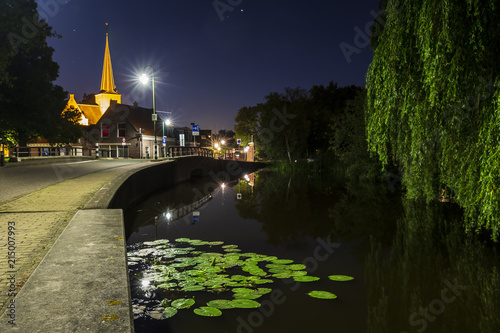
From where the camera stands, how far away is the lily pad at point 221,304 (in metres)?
5.30

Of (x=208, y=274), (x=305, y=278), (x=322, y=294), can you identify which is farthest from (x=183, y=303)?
(x=305, y=278)

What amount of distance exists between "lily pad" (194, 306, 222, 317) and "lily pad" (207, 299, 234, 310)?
0.11 metres

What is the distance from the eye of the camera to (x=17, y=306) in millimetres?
2809

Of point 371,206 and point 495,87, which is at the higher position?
point 495,87

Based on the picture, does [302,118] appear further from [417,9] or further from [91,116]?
[91,116]

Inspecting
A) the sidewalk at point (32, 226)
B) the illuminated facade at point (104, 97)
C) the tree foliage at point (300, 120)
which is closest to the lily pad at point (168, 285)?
the sidewalk at point (32, 226)

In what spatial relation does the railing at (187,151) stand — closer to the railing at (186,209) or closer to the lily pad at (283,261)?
the railing at (186,209)

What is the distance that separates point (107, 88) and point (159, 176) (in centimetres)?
6826

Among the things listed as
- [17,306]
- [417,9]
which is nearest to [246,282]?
[17,306]

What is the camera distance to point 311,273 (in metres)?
7.25

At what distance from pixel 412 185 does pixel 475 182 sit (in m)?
7.58

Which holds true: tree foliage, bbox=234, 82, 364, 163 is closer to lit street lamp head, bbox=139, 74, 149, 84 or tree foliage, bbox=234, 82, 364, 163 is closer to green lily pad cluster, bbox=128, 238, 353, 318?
lit street lamp head, bbox=139, 74, 149, 84

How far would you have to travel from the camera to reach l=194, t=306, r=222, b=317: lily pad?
5.12 m

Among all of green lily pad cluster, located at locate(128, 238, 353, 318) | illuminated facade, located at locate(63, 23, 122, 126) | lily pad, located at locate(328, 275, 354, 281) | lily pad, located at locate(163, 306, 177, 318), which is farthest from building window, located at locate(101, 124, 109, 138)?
lily pad, located at locate(163, 306, 177, 318)
